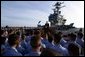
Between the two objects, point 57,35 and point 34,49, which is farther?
point 57,35

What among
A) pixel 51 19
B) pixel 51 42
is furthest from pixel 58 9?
pixel 51 42

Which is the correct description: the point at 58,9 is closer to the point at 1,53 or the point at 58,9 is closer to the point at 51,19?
the point at 51,19

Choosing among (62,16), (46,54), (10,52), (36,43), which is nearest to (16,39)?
(10,52)

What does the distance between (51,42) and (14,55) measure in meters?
1.90

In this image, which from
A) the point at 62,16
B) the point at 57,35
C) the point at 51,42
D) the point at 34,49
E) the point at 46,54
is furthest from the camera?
the point at 62,16

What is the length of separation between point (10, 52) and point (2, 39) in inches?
50.9

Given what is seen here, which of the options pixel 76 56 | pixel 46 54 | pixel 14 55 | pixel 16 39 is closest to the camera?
pixel 46 54

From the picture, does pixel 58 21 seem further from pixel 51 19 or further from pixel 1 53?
pixel 1 53

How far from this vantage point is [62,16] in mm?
61531

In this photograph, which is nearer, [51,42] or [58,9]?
[51,42]

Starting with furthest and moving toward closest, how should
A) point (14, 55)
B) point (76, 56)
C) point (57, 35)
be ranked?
point (57, 35) → point (14, 55) → point (76, 56)

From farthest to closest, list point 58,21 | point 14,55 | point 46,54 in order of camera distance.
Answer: point 58,21 < point 14,55 < point 46,54

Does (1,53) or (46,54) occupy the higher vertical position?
(46,54)

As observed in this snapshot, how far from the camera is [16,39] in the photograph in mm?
5438
